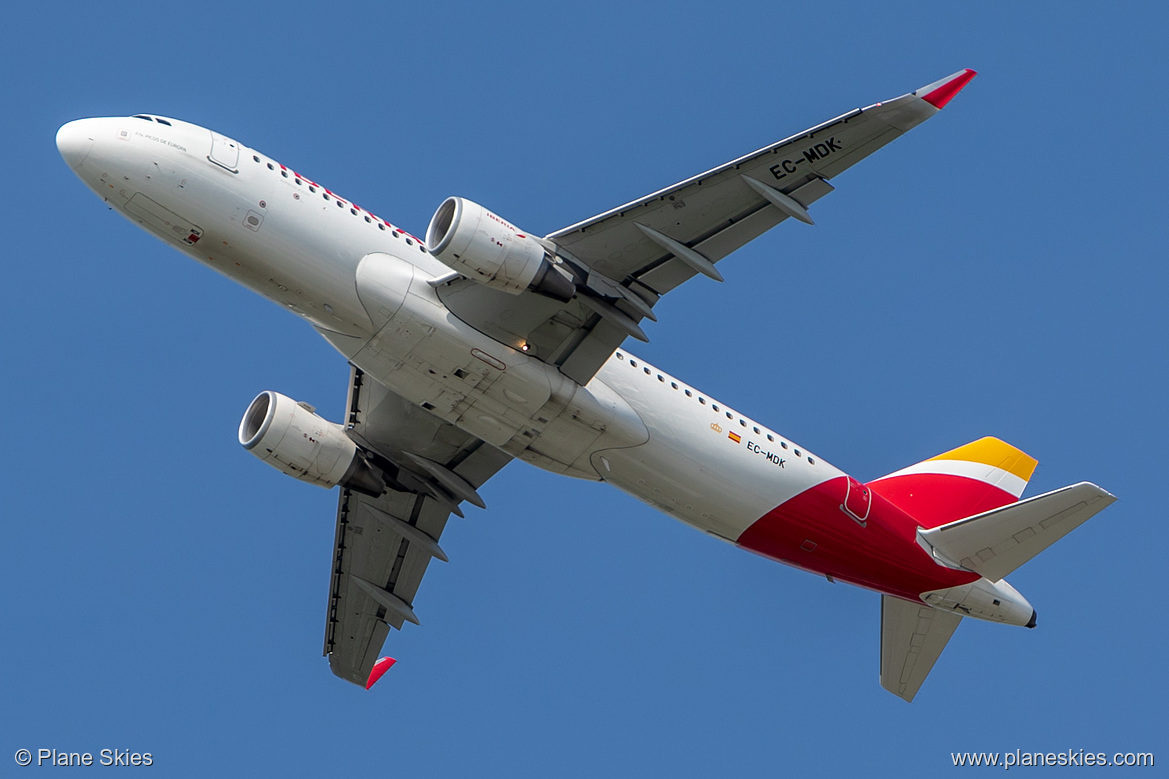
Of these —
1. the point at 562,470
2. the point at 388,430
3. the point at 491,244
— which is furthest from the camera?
the point at 388,430

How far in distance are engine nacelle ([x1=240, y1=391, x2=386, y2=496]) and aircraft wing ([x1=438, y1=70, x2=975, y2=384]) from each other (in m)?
6.09

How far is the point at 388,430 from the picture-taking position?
116 ft

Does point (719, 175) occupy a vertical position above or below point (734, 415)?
above

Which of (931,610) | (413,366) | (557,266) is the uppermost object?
(557,266)

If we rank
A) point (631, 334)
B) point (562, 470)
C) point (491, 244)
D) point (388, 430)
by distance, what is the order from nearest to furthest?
point (491, 244) → point (631, 334) → point (562, 470) → point (388, 430)

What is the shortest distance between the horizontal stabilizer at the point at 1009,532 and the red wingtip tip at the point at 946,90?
450 inches

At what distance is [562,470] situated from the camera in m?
32.7

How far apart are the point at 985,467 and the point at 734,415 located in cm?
853

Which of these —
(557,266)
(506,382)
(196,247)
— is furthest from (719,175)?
(196,247)

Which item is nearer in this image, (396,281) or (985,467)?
(396,281)

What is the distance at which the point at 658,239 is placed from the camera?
29469 millimetres

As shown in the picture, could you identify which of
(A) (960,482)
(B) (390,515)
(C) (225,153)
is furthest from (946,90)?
(B) (390,515)

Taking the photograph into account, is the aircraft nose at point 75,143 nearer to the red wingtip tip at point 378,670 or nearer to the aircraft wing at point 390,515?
the aircraft wing at point 390,515

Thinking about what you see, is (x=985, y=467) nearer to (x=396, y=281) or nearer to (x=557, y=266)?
(x=557, y=266)
